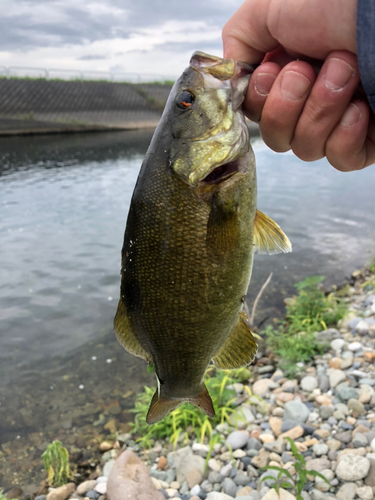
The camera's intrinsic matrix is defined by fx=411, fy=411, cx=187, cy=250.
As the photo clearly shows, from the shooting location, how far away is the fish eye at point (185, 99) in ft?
6.78

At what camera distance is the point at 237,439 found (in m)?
4.68

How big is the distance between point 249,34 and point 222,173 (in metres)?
0.98

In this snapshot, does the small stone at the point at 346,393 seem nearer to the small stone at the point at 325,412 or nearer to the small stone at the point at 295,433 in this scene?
the small stone at the point at 325,412

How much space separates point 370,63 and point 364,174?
22077mm

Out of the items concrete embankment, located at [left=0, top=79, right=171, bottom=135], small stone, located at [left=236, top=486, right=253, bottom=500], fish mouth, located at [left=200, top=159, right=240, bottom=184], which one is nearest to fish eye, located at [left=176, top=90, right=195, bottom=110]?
fish mouth, located at [left=200, top=159, right=240, bottom=184]

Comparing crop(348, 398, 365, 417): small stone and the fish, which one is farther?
crop(348, 398, 365, 417): small stone

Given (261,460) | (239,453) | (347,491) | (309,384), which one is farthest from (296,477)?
(309,384)

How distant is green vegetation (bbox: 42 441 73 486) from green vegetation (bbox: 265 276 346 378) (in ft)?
10.3

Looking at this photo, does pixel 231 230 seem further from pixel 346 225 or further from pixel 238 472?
pixel 346 225

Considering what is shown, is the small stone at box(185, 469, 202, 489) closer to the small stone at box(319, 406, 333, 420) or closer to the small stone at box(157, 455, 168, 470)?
the small stone at box(157, 455, 168, 470)

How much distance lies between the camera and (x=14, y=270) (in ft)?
34.5

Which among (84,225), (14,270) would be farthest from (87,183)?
(14,270)

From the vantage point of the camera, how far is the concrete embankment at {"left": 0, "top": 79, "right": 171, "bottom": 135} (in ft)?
121

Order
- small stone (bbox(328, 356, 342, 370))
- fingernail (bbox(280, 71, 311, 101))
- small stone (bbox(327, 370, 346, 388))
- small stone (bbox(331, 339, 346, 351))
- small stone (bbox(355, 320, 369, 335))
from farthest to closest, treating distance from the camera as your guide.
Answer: small stone (bbox(355, 320, 369, 335)) < small stone (bbox(331, 339, 346, 351)) < small stone (bbox(328, 356, 342, 370)) < small stone (bbox(327, 370, 346, 388)) < fingernail (bbox(280, 71, 311, 101))
